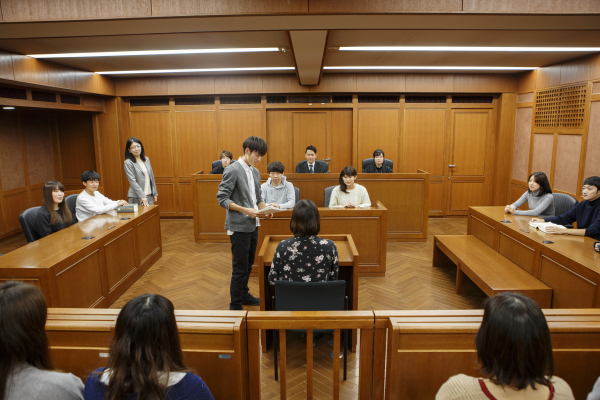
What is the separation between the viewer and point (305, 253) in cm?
267

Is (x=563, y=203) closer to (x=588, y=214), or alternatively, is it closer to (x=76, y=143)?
(x=588, y=214)

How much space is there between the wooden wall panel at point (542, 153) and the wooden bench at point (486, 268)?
9.32 ft

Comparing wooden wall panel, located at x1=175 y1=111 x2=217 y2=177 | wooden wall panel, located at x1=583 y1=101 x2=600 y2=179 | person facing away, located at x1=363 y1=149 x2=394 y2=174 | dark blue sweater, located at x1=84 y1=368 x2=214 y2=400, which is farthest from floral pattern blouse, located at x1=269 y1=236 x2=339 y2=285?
wooden wall panel, located at x1=175 y1=111 x2=217 y2=177

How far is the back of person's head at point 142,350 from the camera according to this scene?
1217 millimetres

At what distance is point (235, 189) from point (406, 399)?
2.20m

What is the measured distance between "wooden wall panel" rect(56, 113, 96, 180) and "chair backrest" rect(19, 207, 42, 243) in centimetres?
441

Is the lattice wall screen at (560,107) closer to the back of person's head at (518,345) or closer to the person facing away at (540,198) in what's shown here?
the person facing away at (540,198)

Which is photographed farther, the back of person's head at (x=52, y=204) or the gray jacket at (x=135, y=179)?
the gray jacket at (x=135, y=179)

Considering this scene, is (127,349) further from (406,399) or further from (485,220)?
(485,220)

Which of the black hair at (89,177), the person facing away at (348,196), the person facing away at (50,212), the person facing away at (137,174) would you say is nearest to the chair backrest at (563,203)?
the person facing away at (348,196)

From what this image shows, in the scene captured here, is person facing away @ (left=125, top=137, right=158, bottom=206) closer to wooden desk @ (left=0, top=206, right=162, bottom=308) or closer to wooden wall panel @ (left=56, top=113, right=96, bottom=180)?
wooden desk @ (left=0, top=206, right=162, bottom=308)

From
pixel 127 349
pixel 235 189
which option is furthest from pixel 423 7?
pixel 127 349

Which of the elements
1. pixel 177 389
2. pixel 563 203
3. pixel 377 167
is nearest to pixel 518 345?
pixel 177 389

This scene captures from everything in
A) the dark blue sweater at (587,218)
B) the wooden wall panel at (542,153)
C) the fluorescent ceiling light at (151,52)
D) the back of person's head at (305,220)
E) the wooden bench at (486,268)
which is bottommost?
the wooden bench at (486,268)
